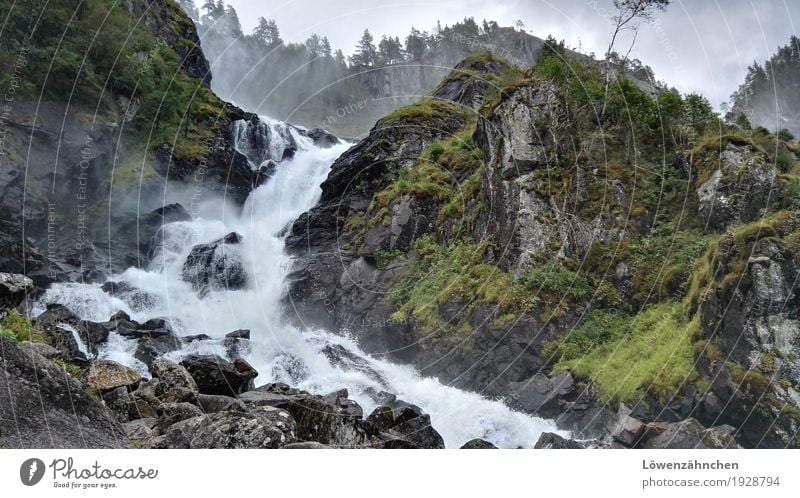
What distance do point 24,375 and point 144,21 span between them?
42.5 meters

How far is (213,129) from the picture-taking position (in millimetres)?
38406

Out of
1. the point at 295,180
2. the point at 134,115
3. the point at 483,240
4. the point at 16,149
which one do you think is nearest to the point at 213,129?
the point at 134,115

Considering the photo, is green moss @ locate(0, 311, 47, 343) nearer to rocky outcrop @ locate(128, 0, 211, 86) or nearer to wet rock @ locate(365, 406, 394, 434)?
wet rock @ locate(365, 406, 394, 434)

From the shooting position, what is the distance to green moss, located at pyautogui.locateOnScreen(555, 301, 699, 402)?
1225cm

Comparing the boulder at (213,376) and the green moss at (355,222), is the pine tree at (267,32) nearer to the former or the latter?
the green moss at (355,222)

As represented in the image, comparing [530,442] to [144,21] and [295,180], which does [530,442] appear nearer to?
[295,180]

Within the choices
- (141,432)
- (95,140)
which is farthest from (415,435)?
(95,140)

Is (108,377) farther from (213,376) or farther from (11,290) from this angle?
(11,290)

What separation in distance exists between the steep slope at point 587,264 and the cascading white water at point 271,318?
99 centimetres

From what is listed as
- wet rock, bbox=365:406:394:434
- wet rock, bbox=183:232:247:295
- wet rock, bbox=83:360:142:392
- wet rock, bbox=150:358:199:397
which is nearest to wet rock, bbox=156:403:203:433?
wet rock, bbox=150:358:199:397
